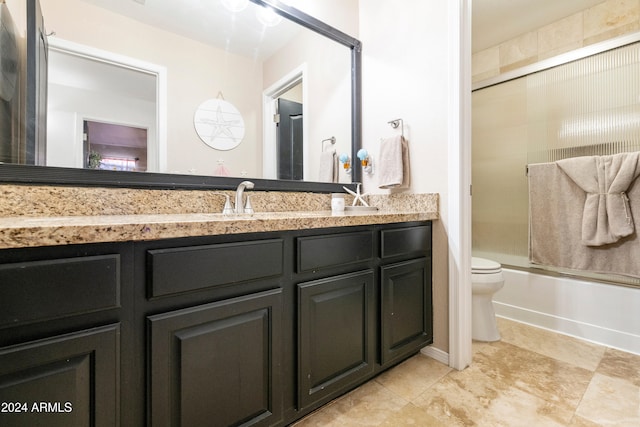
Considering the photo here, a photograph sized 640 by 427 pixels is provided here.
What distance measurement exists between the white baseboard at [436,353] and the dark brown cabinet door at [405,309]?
7cm

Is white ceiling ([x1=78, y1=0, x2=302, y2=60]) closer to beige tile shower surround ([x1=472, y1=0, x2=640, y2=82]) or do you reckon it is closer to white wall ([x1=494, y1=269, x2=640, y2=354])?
beige tile shower surround ([x1=472, y1=0, x2=640, y2=82])

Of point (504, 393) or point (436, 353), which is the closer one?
point (504, 393)

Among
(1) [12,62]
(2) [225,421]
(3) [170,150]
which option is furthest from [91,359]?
(1) [12,62]

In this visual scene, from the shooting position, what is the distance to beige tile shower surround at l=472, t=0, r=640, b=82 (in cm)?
199

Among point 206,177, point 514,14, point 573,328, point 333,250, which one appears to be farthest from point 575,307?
point 206,177

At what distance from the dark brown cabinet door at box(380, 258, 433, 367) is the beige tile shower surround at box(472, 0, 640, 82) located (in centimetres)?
211

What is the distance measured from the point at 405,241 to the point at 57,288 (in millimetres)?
1277

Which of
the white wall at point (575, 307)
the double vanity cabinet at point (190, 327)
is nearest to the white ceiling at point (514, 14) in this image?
the white wall at point (575, 307)

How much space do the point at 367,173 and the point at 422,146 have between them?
44cm

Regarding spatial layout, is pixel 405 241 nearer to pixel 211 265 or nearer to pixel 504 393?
A: pixel 504 393

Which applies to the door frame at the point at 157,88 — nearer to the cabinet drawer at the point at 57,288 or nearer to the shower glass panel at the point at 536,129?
the cabinet drawer at the point at 57,288

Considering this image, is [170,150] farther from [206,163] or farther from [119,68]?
[119,68]

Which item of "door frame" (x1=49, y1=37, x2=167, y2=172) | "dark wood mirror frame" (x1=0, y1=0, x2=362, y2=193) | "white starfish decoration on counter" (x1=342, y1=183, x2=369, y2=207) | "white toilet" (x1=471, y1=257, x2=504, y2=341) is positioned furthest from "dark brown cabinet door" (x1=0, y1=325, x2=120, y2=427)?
"white toilet" (x1=471, y1=257, x2=504, y2=341)

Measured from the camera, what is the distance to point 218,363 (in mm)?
846
